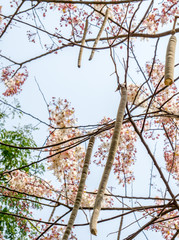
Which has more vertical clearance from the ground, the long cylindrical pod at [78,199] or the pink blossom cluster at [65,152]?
the pink blossom cluster at [65,152]


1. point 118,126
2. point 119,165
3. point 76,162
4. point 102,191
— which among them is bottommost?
point 102,191

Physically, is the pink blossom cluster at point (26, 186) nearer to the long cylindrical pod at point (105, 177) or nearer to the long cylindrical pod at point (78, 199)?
the long cylindrical pod at point (78, 199)

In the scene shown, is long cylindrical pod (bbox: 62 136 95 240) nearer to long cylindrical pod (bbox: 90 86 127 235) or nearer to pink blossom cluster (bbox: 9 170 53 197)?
long cylindrical pod (bbox: 90 86 127 235)

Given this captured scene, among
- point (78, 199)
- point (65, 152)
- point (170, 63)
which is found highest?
point (65, 152)

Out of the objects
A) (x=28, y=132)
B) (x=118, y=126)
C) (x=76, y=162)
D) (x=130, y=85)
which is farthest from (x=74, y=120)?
(x=28, y=132)

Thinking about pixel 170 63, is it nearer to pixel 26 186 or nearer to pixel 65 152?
pixel 65 152

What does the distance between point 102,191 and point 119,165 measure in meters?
1.58

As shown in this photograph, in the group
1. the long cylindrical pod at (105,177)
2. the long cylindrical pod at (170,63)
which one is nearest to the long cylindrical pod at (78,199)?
the long cylindrical pod at (105,177)

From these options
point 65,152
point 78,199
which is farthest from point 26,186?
point 78,199

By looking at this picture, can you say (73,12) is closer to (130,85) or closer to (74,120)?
(130,85)

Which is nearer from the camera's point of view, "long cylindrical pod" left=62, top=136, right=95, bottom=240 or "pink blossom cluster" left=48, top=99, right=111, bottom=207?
"long cylindrical pod" left=62, top=136, right=95, bottom=240

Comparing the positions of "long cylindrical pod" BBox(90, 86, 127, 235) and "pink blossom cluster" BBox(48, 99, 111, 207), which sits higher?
"pink blossom cluster" BBox(48, 99, 111, 207)

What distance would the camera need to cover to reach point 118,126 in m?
0.74

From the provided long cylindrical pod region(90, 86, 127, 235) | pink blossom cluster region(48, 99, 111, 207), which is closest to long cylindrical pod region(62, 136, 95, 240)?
long cylindrical pod region(90, 86, 127, 235)
